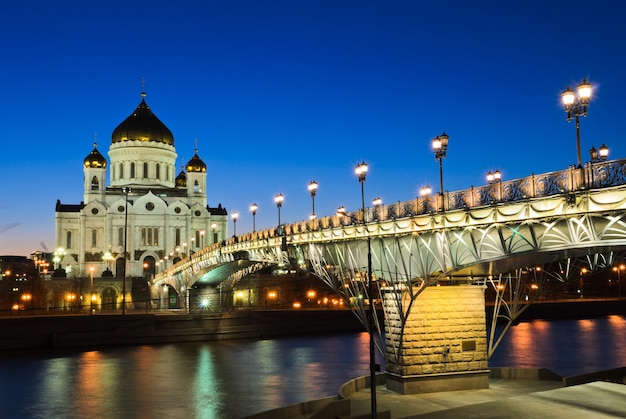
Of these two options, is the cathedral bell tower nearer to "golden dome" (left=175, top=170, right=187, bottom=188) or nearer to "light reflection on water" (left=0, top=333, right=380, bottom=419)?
"golden dome" (left=175, top=170, right=187, bottom=188)

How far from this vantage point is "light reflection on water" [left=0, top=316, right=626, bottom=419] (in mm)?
31766

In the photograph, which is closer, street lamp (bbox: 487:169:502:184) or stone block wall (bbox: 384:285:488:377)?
stone block wall (bbox: 384:285:488:377)

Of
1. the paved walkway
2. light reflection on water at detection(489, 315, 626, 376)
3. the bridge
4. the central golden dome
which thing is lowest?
light reflection on water at detection(489, 315, 626, 376)

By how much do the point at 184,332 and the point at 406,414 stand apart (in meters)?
41.2

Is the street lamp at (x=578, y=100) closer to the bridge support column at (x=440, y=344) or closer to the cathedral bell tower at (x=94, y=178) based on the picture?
the bridge support column at (x=440, y=344)

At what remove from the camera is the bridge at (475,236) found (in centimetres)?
1888


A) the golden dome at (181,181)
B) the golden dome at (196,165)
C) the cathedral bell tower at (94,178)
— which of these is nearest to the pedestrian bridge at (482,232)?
the cathedral bell tower at (94,178)

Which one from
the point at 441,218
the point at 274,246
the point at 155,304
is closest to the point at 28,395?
the point at 274,246

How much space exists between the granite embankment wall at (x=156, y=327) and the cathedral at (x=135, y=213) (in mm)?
44309

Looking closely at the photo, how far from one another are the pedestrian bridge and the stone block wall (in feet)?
2.27

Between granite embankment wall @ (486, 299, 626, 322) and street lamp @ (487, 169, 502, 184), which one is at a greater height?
street lamp @ (487, 169, 502, 184)

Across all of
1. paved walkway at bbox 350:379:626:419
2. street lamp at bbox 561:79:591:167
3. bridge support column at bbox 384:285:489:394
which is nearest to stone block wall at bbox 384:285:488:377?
bridge support column at bbox 384:285:489:394

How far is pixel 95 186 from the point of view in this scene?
11806 centimetres

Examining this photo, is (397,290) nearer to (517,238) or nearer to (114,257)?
(517,238)
